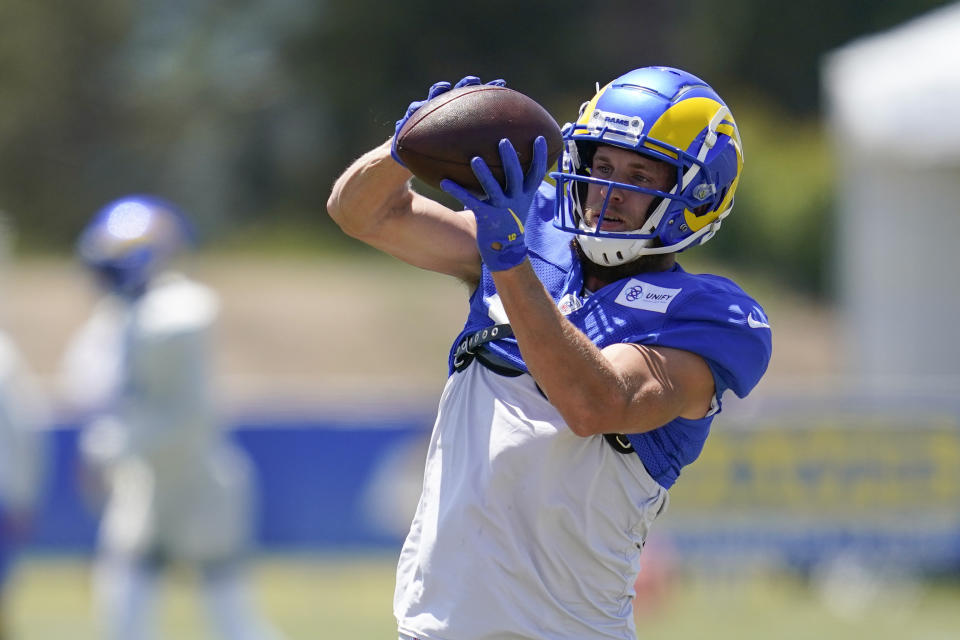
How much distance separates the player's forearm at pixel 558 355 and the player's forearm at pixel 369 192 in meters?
0.61

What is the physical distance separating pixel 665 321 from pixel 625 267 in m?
0.19

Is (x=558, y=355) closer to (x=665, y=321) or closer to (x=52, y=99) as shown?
→ (x=665, y=321)

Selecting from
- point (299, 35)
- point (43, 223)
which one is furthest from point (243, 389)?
point (299, 35)

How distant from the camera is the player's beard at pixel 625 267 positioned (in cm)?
315

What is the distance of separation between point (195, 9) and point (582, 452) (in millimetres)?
28998

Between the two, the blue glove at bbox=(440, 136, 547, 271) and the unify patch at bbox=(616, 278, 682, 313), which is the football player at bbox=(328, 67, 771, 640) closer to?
the unify patch at bbox=(616, 278, 682, 313)

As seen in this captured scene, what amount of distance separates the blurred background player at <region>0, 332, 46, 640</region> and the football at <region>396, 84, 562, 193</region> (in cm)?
432

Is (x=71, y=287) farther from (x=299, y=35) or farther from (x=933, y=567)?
(x=933, y=567)

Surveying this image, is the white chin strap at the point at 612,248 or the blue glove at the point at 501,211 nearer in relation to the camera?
the blue glove at the point at 501,211

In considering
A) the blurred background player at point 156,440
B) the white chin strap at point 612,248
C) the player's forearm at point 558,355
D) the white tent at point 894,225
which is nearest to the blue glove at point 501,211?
the player's forearm at point 558,355

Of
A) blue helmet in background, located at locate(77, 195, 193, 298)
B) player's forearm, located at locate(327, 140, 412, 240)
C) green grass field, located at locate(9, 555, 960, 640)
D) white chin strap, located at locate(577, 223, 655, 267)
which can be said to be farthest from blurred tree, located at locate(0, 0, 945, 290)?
white chin strap, located at locate(577, 223, 655, 267)

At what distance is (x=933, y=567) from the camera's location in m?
9.84

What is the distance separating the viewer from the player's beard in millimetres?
3154

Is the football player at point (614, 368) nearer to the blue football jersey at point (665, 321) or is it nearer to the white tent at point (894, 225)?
the blue football jersey at point (665, 321)
